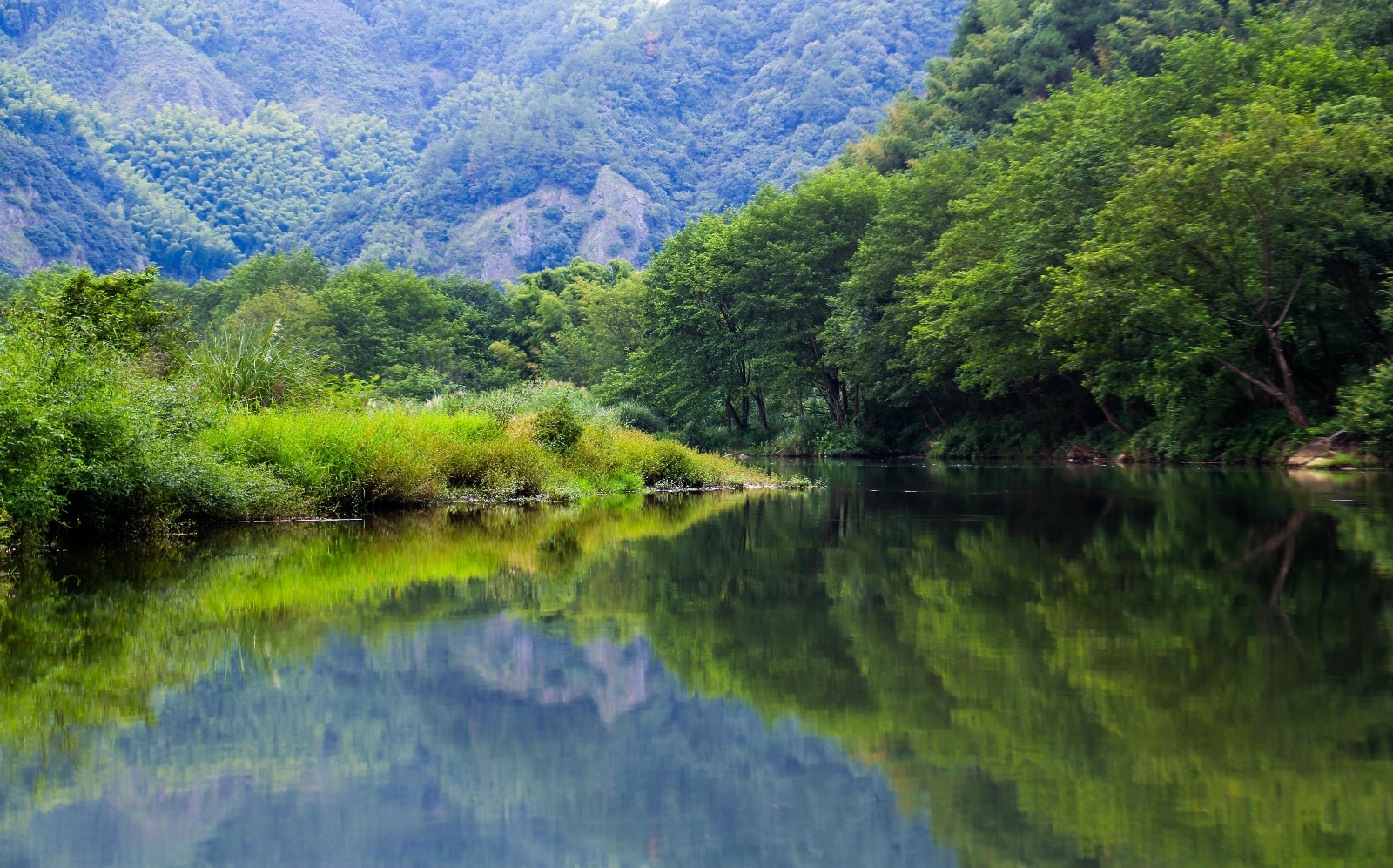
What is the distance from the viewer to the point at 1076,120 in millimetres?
38219

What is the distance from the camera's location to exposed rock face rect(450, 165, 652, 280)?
14812 centimetres

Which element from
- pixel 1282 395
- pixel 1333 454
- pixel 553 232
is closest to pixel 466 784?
pixel 1333 454

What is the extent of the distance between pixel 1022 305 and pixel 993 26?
34.6 meters

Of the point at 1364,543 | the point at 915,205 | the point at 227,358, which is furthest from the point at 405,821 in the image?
the point at 915,205

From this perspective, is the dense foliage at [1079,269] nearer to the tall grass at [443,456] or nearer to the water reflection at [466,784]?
the tall grass at [443,456]

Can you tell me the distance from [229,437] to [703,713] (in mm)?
10873

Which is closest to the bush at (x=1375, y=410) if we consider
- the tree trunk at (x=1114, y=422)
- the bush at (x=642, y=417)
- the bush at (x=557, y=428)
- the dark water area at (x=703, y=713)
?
the tree trunk at (x=1114, y=422)

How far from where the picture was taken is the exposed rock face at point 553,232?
148m

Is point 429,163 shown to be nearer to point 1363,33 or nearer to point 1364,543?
point 1363,33

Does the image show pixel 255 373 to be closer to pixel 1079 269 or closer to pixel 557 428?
pixel 557 428

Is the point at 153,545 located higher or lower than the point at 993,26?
lower

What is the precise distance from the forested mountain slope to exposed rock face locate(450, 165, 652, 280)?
0.26m

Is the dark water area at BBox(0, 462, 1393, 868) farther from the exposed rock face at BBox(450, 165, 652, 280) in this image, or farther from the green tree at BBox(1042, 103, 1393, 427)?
the exposed rock face at BBox(450, 165, 652, 280)

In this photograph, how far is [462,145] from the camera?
530 feet
